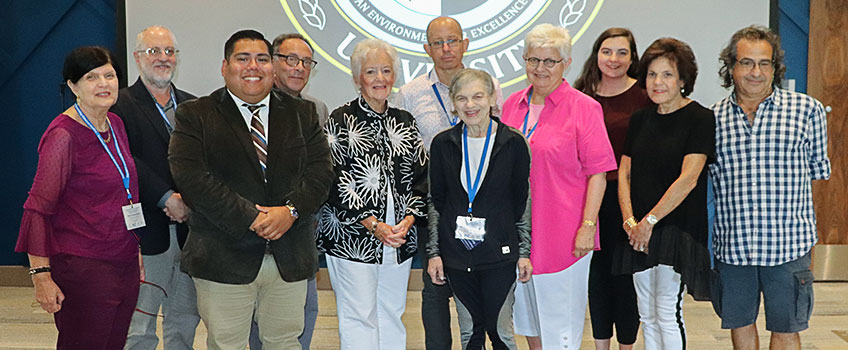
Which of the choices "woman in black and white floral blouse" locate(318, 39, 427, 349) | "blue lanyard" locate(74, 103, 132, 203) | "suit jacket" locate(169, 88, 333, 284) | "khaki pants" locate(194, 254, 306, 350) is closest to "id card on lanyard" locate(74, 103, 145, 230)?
"blue lanyard" locate(74, 103, 132, 203)

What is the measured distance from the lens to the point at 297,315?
258cm

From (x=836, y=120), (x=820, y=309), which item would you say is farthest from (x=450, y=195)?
(x=836, y=120)

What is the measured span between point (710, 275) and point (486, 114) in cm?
116

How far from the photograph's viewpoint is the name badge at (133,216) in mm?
2410

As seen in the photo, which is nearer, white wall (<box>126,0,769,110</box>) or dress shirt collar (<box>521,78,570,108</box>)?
dress shirt collar (<box>521,78,570,108</box>)

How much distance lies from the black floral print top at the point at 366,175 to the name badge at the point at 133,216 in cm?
72

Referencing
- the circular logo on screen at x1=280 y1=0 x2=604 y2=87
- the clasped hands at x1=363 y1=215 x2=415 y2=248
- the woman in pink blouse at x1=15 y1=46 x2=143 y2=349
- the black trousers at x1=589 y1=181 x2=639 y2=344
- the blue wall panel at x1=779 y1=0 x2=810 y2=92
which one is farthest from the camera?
the blue wall panel at x1=779 y1=0 x2=810 y2=92

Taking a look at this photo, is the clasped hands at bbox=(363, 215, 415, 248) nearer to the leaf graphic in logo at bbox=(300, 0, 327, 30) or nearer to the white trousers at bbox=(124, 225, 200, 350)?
the white trousers at bbox=(124, 225, 200, 350)

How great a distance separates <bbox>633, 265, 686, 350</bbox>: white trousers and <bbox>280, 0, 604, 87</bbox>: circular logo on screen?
238 cm

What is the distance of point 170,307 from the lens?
116 inches

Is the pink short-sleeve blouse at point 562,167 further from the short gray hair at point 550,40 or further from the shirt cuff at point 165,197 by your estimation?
the shirt cuff at point 165,197

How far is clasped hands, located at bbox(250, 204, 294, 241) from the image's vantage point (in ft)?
7.81

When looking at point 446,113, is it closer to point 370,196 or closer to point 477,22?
point 370,196

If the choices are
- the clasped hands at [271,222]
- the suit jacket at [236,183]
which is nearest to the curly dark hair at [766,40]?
the suit jacket at [236,183]
